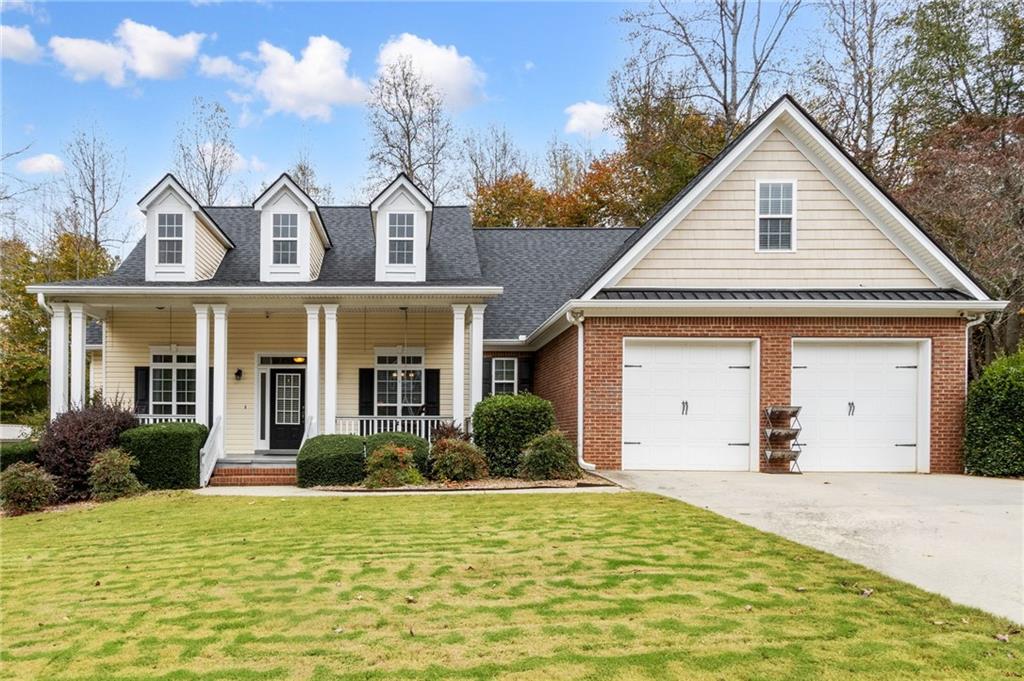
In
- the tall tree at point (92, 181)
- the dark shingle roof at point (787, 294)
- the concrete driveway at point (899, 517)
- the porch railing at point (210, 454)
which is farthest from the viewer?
the tall tree at point (92, 181)

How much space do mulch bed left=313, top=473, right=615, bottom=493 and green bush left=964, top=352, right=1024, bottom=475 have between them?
7130mm

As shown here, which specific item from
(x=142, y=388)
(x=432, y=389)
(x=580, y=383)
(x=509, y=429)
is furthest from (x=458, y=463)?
(x=142, y=388)

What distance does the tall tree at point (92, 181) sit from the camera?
92.8 ft

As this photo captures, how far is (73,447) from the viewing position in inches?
465

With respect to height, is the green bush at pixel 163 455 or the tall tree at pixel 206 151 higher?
the tall tree at pixel 206 151

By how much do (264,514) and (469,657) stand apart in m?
5.99

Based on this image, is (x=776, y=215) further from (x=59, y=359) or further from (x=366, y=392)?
(x=59, y=359)

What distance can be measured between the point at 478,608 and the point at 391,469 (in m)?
7.21

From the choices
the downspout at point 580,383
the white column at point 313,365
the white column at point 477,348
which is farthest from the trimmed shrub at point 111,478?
the downspout at point 580,383

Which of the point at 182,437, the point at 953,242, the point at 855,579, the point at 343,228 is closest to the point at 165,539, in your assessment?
the point at 182,437

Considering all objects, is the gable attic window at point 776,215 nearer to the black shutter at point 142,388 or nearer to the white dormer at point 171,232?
the white dormer at point 171,232

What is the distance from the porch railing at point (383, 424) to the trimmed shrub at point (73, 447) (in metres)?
4.45

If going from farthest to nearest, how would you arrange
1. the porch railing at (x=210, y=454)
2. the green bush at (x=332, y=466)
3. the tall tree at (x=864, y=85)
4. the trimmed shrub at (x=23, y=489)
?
the tall tree at (x=864, y=85)
the porch railing at (x=210, y=454)
the green bush at (x=332, y=466)
the trimmed shrub at (x=23, y=489)

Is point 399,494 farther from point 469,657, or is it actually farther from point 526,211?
point 526,211
